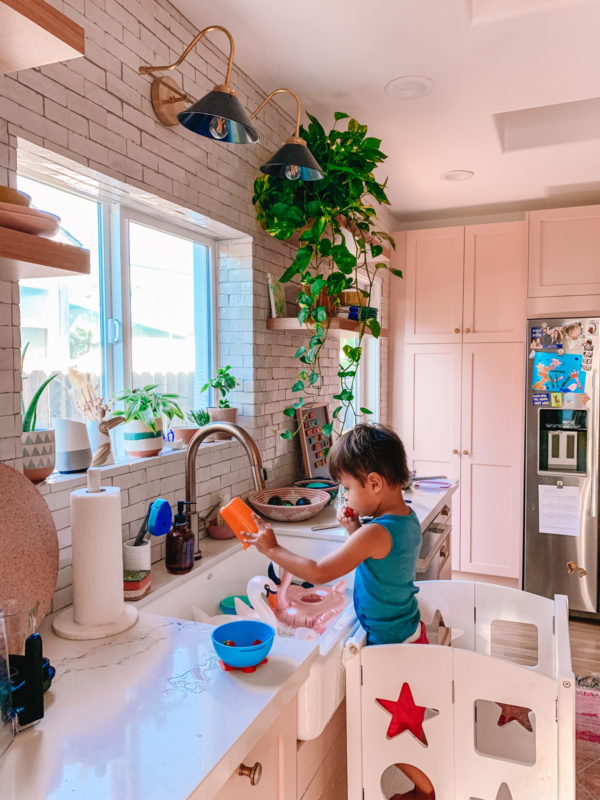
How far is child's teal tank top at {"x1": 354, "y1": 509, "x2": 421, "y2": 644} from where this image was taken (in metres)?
1.45

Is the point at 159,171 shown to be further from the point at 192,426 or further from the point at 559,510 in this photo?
the point at 559,510

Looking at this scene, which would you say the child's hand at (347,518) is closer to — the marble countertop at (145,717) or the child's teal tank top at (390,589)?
the child's teal tank top at (390,589)

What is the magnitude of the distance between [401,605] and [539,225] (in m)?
2.88

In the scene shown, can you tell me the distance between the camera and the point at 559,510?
3.49 m

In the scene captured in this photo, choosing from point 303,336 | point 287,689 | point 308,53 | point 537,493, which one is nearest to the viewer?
point 287,689

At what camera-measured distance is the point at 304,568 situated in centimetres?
137

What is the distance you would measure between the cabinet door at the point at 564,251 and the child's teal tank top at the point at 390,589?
8.65ft

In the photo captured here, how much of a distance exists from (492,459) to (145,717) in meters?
3.30

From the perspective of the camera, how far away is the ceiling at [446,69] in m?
1.78

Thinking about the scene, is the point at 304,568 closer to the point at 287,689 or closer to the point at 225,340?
the point at 287,689

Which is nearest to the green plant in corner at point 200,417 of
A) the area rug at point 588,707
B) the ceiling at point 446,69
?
the ceiling at point 446,69

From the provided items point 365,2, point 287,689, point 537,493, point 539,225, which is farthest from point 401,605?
point 539,225

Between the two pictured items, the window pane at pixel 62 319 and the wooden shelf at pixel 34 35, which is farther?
the window pane at pixel 62 319

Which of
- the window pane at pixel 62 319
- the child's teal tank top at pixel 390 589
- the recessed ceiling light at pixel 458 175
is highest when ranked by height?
the recessed ceiling light at pixel 458 175
